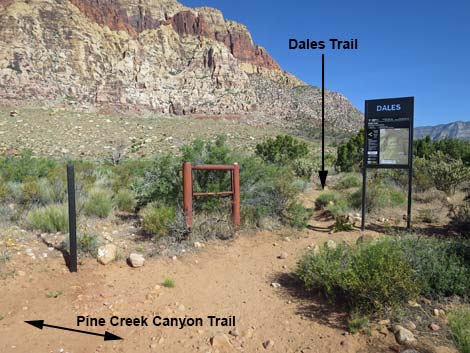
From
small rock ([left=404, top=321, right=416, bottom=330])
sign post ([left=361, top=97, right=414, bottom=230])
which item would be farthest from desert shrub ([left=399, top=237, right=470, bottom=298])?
sign post ([left=361, top=97, right=414, bottom=230])

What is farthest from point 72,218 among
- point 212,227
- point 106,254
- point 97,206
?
point 97,206

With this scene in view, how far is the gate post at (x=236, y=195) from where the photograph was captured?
656 centimetres

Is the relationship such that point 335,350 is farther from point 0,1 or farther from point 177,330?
point 0,1

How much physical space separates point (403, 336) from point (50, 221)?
5.72m

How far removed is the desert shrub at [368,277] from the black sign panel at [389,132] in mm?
3279

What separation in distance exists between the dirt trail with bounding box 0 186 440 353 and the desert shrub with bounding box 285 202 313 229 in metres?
1.48

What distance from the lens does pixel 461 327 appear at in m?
2.99

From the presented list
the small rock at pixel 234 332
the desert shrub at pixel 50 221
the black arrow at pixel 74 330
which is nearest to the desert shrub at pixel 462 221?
the small rock at pixel 234 332

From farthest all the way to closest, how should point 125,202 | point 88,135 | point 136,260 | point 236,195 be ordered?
1. point 88,135
2. point 125,202
3. point 236,195
4. point 136,260

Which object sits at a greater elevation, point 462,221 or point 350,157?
point 350,157

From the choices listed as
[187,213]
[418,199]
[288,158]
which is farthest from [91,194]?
[288,158]

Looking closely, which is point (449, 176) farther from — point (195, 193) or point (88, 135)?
point (88, 135)

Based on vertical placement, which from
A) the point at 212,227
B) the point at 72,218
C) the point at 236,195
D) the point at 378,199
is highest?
the point at 236,195

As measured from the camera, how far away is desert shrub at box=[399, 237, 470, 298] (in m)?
3.75
